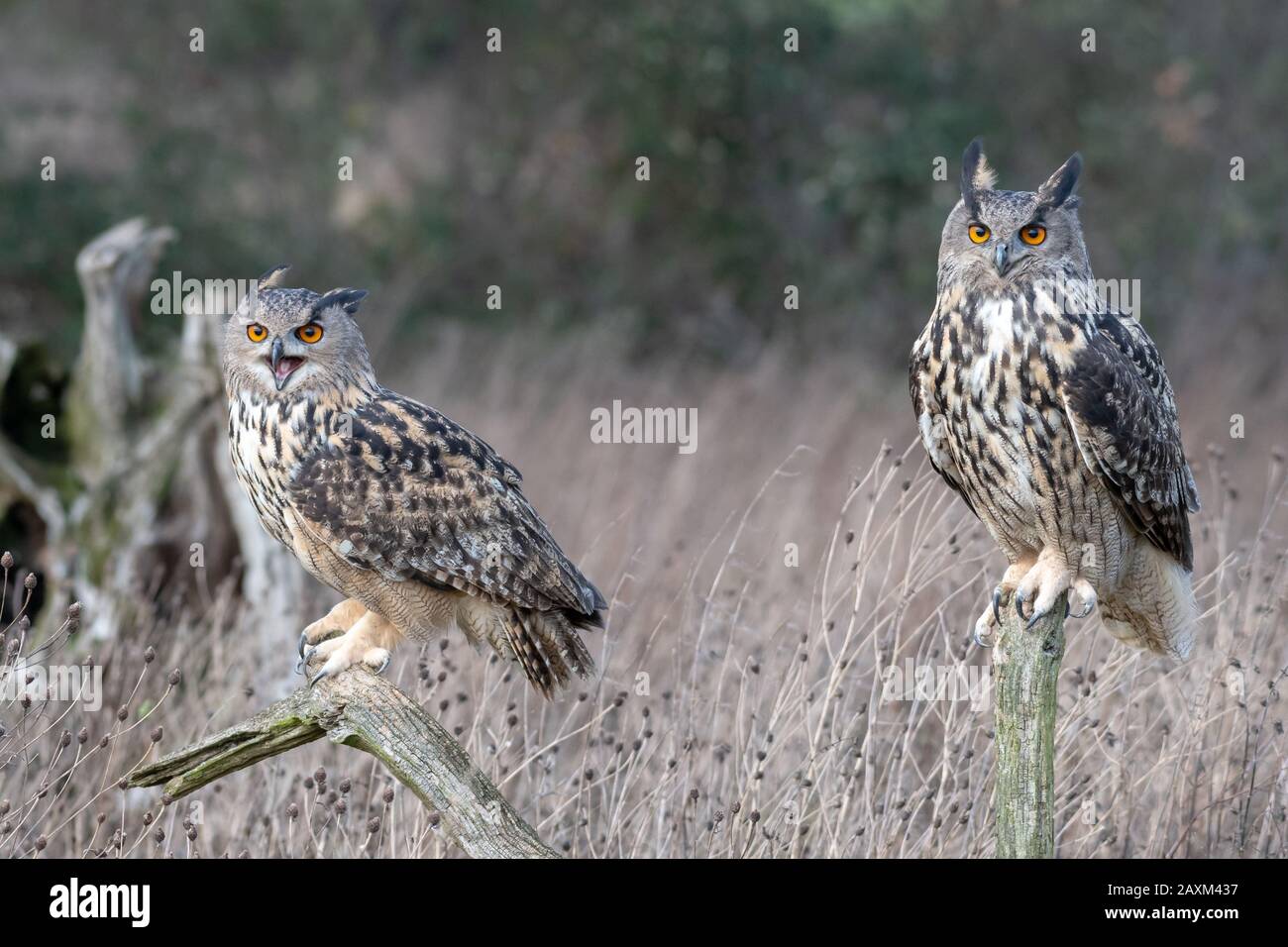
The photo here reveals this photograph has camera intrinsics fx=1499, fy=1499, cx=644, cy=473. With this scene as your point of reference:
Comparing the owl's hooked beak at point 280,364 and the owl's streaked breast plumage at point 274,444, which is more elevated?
the owl's hooked beak at point 280,364

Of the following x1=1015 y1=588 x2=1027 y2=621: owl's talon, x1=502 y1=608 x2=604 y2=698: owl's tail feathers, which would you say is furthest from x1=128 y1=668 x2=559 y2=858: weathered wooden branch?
x1=1015 y1=588 x2=1027 y2=621: owl's talon

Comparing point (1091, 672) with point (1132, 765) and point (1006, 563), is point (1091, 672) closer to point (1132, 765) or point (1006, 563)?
point (1132, 765)

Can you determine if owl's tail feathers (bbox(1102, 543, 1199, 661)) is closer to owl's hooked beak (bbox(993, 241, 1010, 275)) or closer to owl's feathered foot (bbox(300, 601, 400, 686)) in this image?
owl's hooked beak (bbox(993, 241, 1010, 275))

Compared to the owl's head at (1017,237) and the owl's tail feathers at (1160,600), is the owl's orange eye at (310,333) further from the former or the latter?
the owl's tail feathers at (1160,600)

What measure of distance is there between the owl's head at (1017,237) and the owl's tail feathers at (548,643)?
1192 mm

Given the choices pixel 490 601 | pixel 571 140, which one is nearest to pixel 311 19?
pixel 571 140

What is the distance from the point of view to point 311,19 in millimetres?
15023

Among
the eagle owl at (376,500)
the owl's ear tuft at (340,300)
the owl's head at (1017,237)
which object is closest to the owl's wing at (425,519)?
the eagle owl at (376,500)

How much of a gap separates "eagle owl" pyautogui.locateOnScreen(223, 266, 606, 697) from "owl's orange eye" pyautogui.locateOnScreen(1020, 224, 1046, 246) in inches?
50.1

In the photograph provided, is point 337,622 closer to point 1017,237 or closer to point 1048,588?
point 1048,588

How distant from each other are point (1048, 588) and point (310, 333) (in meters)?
1.78

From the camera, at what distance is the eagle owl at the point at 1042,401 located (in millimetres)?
3340
